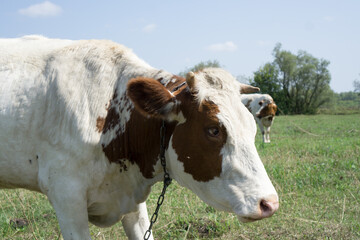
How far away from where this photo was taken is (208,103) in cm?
288

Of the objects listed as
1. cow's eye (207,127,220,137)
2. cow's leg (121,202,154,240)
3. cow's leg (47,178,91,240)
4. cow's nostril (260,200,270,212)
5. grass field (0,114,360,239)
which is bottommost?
grass field (0,114,360,239)

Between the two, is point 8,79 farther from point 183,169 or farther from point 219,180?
point 219,180

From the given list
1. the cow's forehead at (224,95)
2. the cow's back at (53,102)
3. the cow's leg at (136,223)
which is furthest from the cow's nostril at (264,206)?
the cow's leg at (136,223)

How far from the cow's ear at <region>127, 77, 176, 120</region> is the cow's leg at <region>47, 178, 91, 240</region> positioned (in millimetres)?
875

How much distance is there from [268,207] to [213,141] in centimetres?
63

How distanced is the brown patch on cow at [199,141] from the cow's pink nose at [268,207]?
1.39 feet

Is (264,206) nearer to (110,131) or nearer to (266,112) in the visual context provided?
(110,131)

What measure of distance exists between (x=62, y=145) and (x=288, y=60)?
6556 centimetres

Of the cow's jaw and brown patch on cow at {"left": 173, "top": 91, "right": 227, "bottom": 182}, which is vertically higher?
brown patch on cow at {"left": 173, "top": 91, "right": 227, "bottom": 182}

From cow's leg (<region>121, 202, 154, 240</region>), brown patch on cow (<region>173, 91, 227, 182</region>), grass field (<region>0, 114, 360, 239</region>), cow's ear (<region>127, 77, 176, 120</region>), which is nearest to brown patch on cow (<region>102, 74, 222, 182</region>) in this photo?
brown patch on cow (<region>173, 91, 227, 182</region>)

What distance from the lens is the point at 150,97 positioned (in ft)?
9.68

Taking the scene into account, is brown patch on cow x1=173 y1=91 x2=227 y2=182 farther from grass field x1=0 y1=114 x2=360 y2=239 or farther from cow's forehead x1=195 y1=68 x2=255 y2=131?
grass field x1=0 y1=114 x2=360 y2=239

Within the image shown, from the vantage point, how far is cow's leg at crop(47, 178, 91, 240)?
3092 millimetres

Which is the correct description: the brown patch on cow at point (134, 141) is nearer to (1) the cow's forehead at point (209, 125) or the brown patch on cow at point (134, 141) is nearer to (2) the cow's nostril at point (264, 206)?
(1) the cow's forehead at point (209, 125)
